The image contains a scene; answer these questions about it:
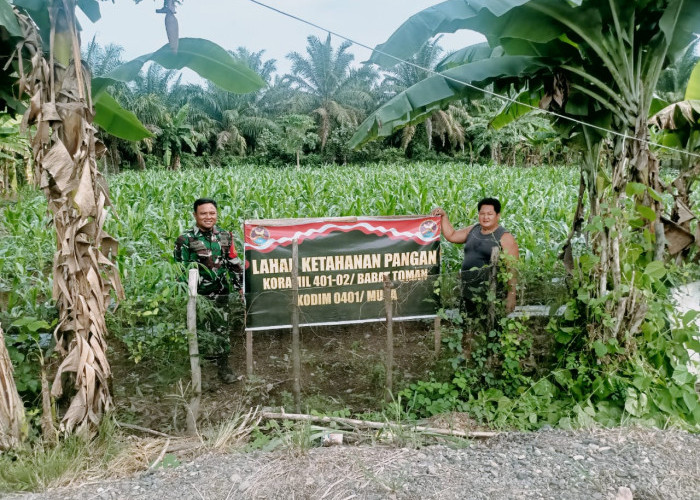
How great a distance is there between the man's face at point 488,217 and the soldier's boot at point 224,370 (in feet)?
7.85

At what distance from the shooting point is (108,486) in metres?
3.03

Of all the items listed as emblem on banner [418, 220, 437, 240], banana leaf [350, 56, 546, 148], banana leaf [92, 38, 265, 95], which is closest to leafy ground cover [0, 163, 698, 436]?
emblem on banner [418, 220, 437, 240]

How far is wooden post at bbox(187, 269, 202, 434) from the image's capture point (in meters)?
3.73

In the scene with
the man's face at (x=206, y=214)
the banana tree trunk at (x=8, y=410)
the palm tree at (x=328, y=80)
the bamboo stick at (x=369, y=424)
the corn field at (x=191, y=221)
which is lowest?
the bamboo stick at (x=369, y=424)

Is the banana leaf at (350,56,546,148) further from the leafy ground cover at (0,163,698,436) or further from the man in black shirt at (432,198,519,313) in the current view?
the leafy ground cover at (0,163,698,436)

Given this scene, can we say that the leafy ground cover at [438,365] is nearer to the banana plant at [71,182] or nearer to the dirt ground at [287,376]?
the dirt ground at [287,376]

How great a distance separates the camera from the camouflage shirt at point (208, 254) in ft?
15.1

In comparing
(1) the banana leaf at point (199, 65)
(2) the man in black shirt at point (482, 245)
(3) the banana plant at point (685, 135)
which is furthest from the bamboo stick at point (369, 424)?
(1) the banana leaf at point (199, 65)

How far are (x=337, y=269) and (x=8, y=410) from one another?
2.42 m

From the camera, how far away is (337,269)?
445 centimetres

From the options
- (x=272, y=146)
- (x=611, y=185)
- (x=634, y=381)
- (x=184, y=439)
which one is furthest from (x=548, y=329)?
(x=272, y=146)

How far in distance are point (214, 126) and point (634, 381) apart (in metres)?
37.9

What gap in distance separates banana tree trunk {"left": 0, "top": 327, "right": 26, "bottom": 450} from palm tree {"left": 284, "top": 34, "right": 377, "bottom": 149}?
38445 millimetres

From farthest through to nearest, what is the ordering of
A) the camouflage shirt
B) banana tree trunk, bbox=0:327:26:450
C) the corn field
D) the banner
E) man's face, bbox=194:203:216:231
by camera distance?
the corn field < the camouflage shirt < man's face, bbox=194:203:216:231 < the banner < banana tree trunk, bbox=0:327:26:450
